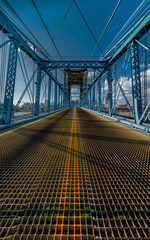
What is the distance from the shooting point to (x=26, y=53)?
1149cm

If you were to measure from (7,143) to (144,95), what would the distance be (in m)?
9.76

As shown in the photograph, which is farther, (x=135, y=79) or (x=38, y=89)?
(x=38, y=89)

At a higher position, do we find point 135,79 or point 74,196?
point 135,79

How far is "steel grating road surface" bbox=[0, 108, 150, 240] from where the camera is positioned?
132 centimetres

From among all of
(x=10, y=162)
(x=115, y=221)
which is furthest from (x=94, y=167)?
(x=10, y=162)

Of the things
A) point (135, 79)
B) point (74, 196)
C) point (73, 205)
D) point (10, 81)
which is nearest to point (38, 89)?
point (10, 81)

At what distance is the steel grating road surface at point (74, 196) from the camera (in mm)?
1325

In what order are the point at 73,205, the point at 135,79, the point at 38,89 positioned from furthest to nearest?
the point at 38,89 < the point at 135,79 < the point at 73,205

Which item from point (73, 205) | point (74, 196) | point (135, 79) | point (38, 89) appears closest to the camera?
point (73, 205)

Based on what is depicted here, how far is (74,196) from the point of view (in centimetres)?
180

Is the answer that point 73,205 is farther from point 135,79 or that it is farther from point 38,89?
point 38,89

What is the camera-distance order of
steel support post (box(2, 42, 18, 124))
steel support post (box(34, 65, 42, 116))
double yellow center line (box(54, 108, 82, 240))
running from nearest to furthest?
double yellow center line (box(54, 108, 82, 240))
steel support post (box(2, 42, 18, 124))
steel support post (box(34, 65, 42, 116))

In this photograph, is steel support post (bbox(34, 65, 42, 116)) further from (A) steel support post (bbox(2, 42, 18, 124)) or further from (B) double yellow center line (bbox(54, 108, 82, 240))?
(B) double yellow center line (bbox(54, 108, 82, 240))

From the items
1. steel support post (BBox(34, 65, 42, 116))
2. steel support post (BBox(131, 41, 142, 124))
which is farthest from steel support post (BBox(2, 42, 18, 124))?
steel support post (BBox(131, 41, 142, 124))
